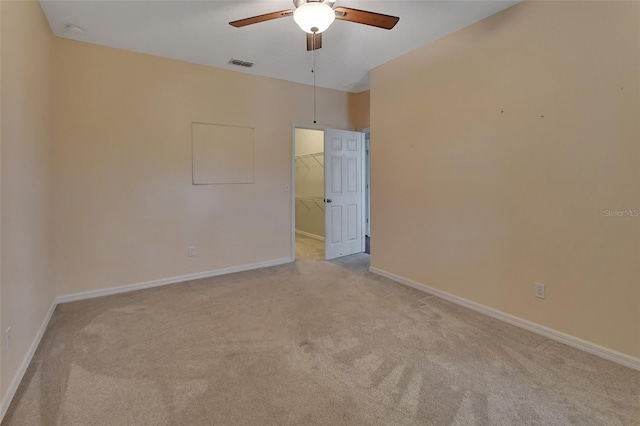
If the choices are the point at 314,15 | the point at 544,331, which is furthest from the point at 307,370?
the point at 314,15

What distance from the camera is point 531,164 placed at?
2.50 meters

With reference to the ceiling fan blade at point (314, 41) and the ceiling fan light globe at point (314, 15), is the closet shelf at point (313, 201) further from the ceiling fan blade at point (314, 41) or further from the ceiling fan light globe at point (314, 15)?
the ceiling fan light globe at point (314, 15)

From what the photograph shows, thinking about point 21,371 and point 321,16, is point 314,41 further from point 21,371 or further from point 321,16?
point 21,371

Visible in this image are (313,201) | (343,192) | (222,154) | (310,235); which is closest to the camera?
(222,154)

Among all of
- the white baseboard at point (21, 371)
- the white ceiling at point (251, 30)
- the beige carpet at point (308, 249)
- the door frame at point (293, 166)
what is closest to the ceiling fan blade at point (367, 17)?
the white ceiling at point (251, 30)

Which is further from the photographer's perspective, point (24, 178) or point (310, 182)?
point (310, 182)

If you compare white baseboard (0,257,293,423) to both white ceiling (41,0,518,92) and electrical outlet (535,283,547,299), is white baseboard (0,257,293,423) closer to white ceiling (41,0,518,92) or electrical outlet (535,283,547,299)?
white ceiling (41,0,518,92)

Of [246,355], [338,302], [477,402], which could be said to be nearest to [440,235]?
[338,302]

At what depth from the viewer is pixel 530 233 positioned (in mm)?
2533

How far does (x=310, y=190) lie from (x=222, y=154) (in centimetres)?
270

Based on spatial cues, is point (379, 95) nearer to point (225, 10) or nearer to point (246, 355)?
point (225, 10)

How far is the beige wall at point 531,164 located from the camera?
6.78 ft

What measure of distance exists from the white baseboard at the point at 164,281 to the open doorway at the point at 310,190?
1331 millimetres

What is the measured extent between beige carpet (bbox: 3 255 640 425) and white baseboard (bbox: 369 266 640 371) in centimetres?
7
